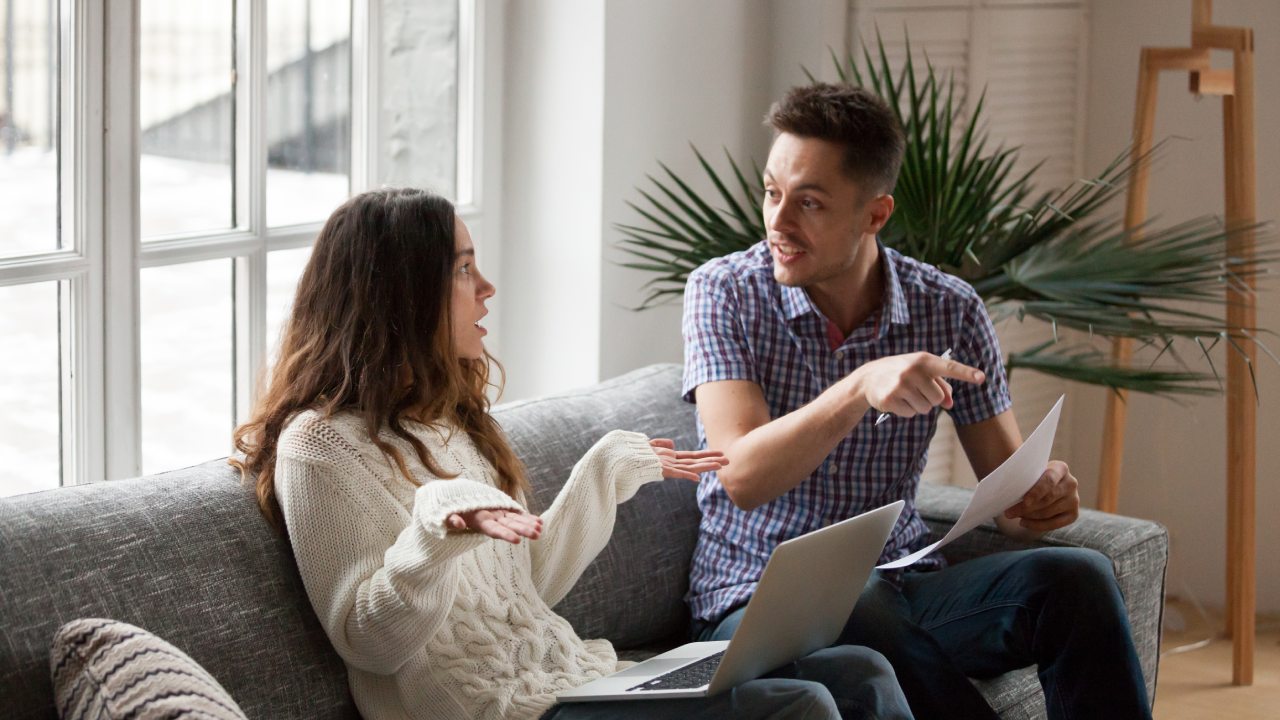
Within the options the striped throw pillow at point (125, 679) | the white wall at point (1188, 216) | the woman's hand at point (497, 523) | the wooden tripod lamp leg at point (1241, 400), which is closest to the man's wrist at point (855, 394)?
the woman's hand at point (497, 523)

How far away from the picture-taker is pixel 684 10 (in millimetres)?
2629

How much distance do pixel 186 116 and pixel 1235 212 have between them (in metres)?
2.13

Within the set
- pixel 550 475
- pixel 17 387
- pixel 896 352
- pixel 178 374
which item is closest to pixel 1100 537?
pixel 896 352

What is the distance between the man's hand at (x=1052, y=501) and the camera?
1.71 metres

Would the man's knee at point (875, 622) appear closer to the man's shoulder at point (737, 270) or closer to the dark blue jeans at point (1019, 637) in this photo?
the dark blue jeans at point (1019, 637)

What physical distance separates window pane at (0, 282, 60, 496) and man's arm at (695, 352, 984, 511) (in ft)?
3.13

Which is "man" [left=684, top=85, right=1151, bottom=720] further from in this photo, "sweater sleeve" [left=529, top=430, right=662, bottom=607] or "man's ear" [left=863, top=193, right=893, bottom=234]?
"sweater sleeve" [left=529, top=430, right=662, bottom=607]

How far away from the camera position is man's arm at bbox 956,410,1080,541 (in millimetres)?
1719

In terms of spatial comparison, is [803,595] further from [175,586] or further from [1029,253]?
[1029,253]

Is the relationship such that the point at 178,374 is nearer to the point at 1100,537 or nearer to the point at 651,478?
the point at 651,478

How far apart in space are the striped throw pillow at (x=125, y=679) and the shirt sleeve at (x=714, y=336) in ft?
2.85

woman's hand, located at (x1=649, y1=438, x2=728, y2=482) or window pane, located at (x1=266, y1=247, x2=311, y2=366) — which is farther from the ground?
window pane, located at (x1=266, y1=247, x2=311, y2=366)

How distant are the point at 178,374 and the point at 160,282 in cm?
17

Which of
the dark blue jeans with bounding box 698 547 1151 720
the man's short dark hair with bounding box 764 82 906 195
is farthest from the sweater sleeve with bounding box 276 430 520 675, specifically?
the man's short dark hair with bounding box 764 82 906 195
